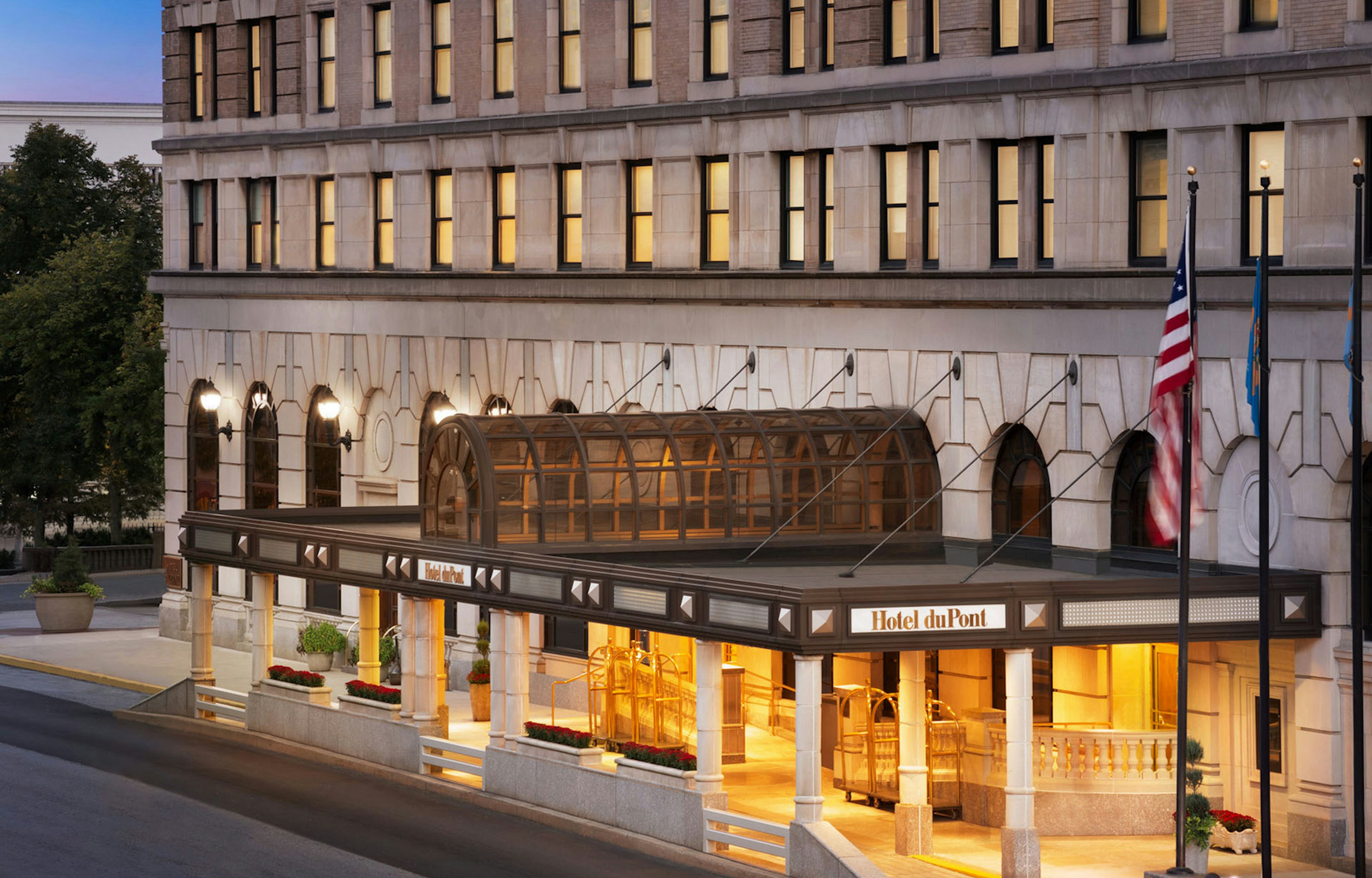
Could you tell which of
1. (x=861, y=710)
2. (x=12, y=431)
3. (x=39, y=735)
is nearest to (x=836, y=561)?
(x=861, y=710)

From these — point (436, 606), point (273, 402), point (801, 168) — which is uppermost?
point (801, 168)

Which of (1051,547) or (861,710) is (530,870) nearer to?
(861,710)

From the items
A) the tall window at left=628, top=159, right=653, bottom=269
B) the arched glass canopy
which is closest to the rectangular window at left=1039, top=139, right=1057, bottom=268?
the arched glass canopy

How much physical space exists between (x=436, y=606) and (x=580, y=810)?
5.73 metres

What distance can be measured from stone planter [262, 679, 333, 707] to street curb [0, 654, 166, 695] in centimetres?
622

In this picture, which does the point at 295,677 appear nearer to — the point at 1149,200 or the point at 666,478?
the point at 666,478

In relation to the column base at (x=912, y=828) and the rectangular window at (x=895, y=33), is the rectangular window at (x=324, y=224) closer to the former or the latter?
the rectangular window at (x=895, y=33)

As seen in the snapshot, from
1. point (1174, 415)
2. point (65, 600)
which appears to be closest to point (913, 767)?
point (1174, 415)

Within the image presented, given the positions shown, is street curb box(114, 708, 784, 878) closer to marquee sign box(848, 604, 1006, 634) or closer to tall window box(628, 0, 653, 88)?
marquee sign box(848, 604, 1006, 634)

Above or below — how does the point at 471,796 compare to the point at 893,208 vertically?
below

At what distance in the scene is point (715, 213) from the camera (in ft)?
151

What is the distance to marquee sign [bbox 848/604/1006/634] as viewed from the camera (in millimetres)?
32250

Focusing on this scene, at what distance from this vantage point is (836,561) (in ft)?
124

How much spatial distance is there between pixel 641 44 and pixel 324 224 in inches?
483
